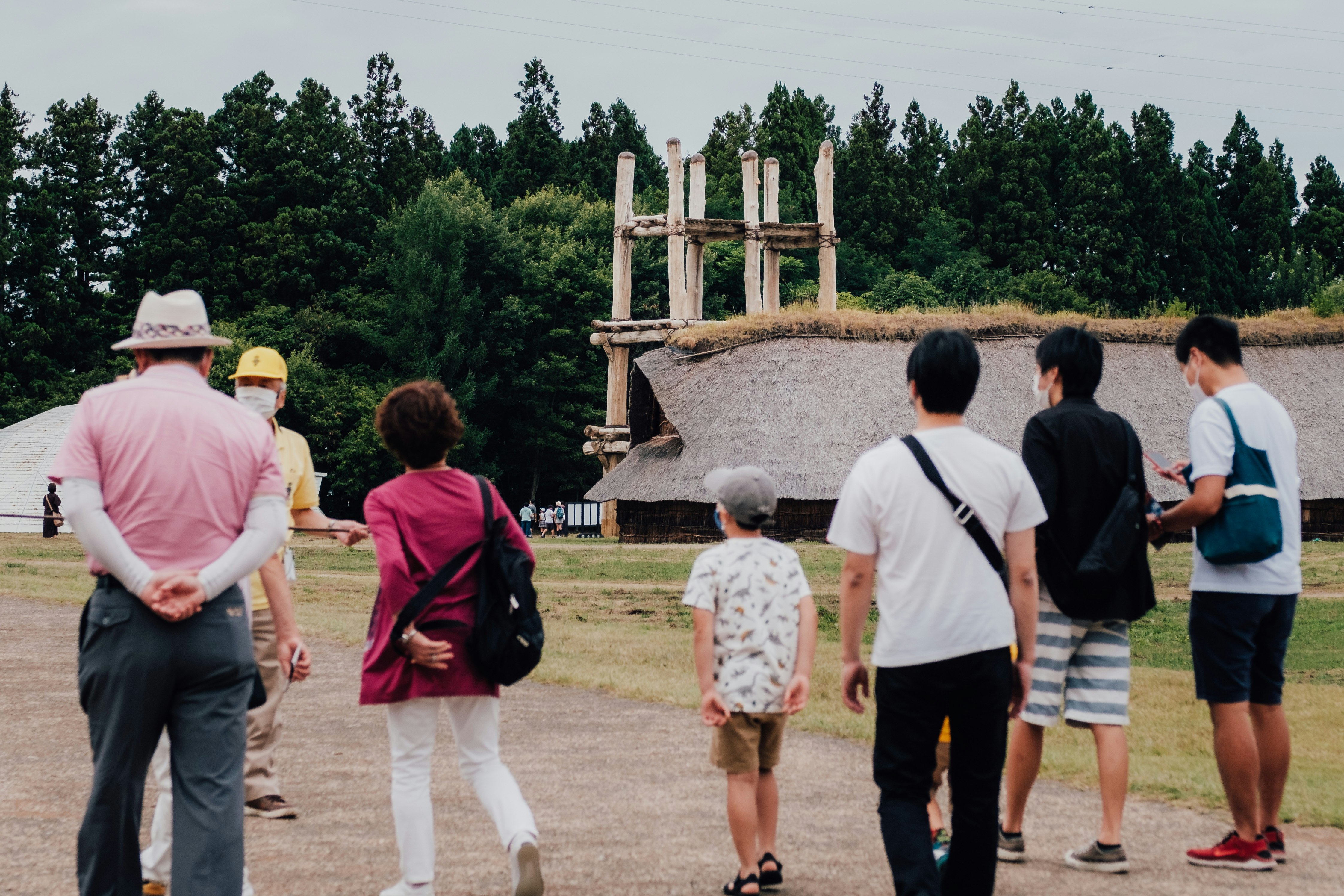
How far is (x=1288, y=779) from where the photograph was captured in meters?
6.98

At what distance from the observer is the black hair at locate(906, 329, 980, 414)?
396 centimetres

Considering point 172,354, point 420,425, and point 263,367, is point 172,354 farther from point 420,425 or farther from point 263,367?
point 263,367

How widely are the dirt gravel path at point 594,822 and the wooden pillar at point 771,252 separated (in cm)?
3162

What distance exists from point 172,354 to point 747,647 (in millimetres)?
2024

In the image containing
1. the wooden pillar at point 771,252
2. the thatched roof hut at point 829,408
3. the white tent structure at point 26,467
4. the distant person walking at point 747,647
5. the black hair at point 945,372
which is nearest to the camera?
→ the black hair at point 945,372

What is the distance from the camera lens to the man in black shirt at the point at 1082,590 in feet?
15.8

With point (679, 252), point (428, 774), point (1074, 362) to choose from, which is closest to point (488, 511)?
point (428, 774)

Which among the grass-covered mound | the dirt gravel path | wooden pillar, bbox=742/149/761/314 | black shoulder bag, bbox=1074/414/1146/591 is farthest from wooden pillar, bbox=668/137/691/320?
black shoulder bag, bbox=1074/414/1146/591

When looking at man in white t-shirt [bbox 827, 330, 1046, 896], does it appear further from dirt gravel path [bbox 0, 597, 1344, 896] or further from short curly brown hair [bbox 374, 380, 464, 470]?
short curly brown hair [bbox 374, 380, 464, 470]

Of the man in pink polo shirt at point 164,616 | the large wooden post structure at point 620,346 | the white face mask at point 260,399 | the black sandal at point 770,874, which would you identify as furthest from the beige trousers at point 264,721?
the large wooden post structure at point 620,346

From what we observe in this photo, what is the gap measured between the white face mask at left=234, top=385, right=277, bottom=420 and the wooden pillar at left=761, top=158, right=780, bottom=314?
1309 inches

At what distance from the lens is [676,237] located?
37.4 metres

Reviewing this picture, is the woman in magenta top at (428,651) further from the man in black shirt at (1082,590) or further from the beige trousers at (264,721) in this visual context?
the man in black shirt at (1082,590)

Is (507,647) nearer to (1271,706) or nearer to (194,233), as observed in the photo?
(1271,706)
